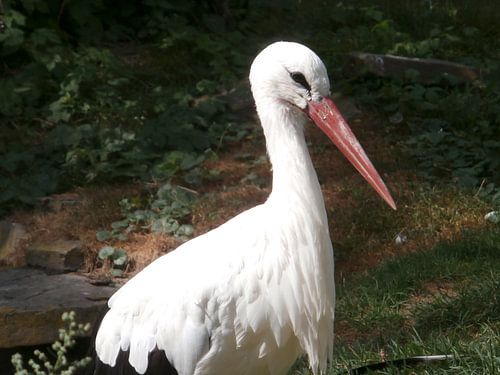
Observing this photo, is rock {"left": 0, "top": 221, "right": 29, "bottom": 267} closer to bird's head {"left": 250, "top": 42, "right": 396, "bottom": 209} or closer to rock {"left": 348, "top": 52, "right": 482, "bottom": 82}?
rock {"left": 348, "top": 52, "right": 482, "bottom": 82}

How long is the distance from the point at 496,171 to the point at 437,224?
0.75m

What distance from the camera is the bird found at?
12.0ft

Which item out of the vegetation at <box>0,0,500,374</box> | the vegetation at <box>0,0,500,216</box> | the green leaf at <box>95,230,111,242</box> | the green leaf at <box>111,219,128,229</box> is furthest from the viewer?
the vegetation at <box>0,0,500,216</box>

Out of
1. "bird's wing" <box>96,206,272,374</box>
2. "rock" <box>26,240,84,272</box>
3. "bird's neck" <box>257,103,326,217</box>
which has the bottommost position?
"rock" <box>26,240,84,272</box>

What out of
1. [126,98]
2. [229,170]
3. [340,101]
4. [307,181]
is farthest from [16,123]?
[307,181]

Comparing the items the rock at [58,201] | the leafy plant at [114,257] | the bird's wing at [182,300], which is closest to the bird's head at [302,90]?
the bird's wing at [182,300]

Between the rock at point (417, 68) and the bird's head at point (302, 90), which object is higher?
the bird's head at point (302, 90)

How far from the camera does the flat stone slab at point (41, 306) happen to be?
5.65 m

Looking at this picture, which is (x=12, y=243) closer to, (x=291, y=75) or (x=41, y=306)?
(x=41, y=306)

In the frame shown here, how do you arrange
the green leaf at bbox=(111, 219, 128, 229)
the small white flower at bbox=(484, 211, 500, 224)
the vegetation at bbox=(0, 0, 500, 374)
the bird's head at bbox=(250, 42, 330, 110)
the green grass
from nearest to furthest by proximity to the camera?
the bird's head at bbox=(250, 42, 330, 110), the green grass, the vegetation at bbox=(0, 0, 500, 374), the small white flower at bbox=(484, 211, 500, 224), the green leaf at bbox=(111, 219, 128, 229)

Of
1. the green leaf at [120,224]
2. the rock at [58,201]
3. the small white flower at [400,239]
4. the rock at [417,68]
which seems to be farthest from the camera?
the rock at [417,68]

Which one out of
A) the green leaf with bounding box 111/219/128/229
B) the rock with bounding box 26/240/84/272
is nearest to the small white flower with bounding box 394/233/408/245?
the green leaf with bounding box 111/219/128/229

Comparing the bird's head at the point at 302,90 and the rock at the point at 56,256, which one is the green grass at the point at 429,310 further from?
the rock at the point at 56,256

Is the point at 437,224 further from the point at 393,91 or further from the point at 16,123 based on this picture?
the point at 16,123
